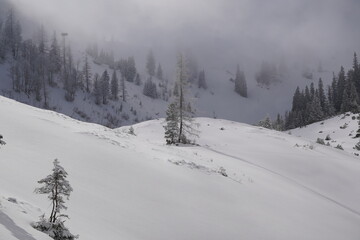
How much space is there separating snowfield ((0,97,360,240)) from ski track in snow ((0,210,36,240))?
0.08 feet

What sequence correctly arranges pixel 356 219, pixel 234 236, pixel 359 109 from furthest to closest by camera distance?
pixel 359 109
pixel 356 219
pixel 234 236

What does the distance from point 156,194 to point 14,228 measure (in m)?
6.44

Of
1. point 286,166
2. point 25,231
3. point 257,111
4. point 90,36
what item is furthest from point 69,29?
point 25,231

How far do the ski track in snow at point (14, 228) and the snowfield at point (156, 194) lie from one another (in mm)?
23

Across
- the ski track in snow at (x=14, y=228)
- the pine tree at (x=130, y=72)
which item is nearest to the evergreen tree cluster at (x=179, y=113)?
the ski track in snow at (x=14, y=228)

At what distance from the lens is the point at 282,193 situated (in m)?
16.7

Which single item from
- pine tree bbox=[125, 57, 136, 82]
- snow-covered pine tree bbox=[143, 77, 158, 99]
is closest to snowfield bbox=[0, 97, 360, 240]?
snow-covered pine tree bbox=[143, 77, 158, 99]

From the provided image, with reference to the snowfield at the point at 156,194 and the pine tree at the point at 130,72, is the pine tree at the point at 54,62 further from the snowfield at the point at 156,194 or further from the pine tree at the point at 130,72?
the snowfield at the point at 156,194

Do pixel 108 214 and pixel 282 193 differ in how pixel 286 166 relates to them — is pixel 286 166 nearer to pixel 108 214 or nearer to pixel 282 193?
pixel 282 193

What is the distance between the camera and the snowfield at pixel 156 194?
844cm

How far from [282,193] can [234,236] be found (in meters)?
7.13

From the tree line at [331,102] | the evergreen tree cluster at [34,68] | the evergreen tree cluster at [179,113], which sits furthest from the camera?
the evergreen tree cluster at [34,68]

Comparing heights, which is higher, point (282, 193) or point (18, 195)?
point (18, 195)

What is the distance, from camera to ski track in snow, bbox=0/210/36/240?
5381 millimetres
